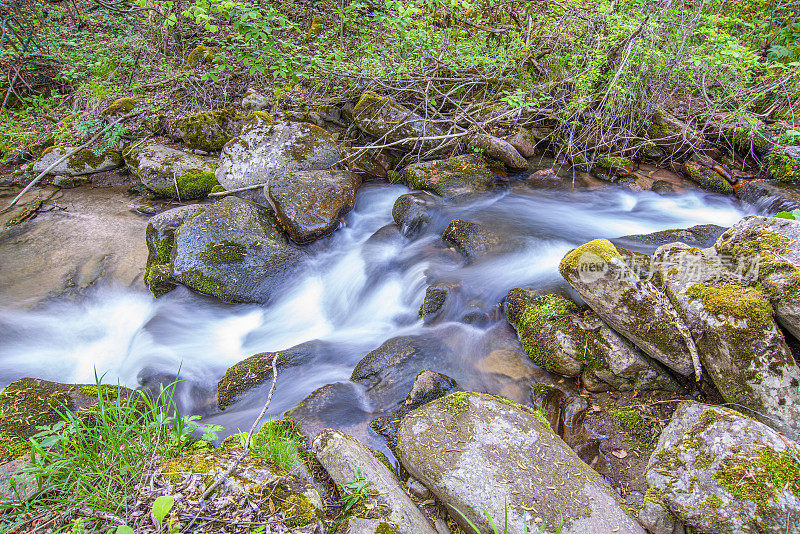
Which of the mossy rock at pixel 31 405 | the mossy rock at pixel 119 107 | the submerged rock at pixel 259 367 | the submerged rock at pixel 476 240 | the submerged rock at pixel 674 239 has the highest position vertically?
the mossy rock at pixel 119 107

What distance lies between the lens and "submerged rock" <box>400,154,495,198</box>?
627cm

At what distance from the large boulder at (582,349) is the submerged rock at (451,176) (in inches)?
114

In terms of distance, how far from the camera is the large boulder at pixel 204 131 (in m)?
7.26

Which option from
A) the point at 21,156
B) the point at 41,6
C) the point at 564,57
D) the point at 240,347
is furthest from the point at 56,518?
the point at 41,6

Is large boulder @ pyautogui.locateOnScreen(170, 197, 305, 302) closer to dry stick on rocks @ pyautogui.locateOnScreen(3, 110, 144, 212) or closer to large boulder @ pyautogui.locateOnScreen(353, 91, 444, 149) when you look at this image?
large boulder @ pyautogui.locateOnScreen(353, 91, 444, 149)

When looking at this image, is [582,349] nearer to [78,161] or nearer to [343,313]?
[343,313]

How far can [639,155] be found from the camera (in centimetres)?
697

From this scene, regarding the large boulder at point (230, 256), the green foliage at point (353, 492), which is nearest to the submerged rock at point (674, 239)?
the green foliage at point (353, 492)

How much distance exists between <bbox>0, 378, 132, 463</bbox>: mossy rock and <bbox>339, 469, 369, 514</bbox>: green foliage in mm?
1553

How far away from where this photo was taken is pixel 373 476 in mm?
2225

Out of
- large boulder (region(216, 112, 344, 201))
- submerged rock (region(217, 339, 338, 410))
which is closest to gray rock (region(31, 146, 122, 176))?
large boulder (region(216, 112, 344, 201))

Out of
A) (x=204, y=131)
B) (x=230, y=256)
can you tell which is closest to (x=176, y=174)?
(x=204, y=131)

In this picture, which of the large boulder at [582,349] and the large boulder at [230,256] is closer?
the large boulder at [582,349]

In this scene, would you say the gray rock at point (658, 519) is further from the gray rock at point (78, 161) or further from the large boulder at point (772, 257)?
the gray rock at point (78, 161)
